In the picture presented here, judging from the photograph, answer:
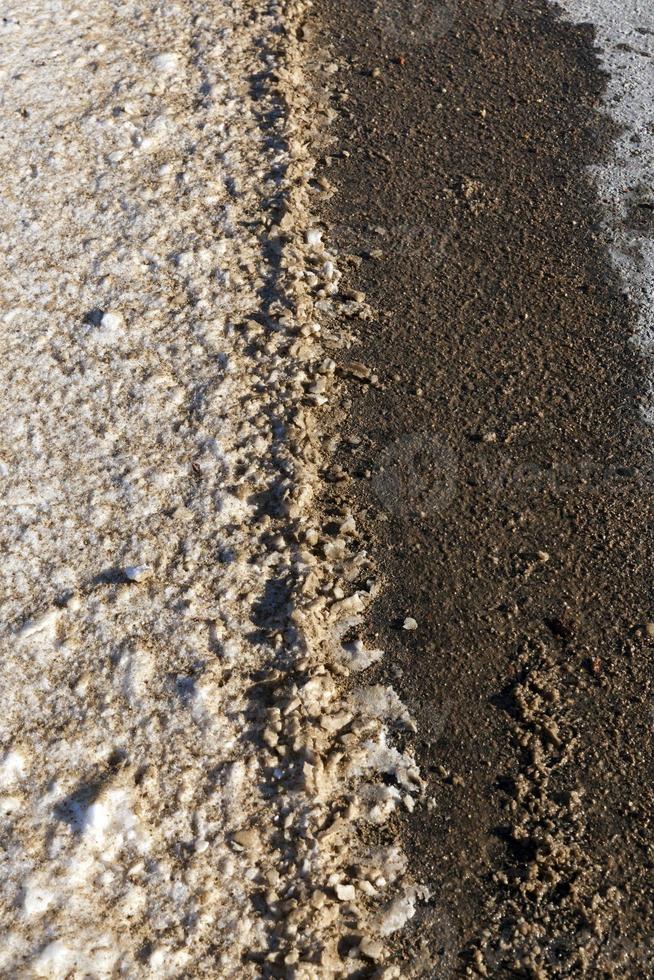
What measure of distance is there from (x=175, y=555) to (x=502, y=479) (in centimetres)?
102

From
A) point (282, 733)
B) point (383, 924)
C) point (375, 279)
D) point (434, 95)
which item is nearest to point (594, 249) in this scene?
point (375, 279)

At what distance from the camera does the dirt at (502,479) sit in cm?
225

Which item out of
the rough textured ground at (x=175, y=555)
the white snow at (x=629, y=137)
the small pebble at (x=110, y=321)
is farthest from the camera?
the white snow at (x=629, y=137)

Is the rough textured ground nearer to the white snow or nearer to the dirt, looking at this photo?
the dirt

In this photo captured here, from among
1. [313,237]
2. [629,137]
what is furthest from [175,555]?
[629,137]

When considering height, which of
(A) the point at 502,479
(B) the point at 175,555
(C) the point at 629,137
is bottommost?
(A) the point at 502,479

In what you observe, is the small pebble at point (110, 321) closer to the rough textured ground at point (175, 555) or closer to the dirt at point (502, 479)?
the rough textured ground at point (175, 555)

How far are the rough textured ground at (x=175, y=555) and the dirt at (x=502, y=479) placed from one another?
14cm

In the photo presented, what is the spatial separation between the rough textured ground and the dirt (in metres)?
0.14

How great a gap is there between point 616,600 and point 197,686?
3.92 feet

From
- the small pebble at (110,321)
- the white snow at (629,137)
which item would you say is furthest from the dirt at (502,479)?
the small pebble at (110,321)

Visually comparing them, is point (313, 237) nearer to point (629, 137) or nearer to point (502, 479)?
point (502, 479)

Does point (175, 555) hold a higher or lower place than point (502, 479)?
higher

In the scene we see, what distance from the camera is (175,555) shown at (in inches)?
106
